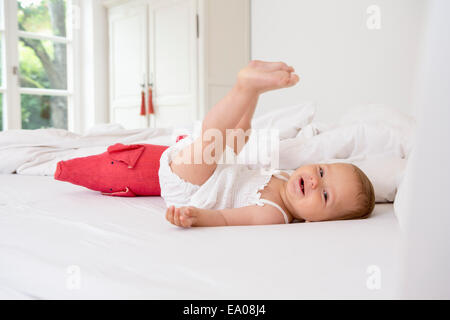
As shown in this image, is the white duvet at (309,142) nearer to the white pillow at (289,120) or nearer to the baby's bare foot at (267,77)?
the white pillow at (289,120)

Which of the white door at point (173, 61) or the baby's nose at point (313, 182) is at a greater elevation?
the white door at point (173, 61)

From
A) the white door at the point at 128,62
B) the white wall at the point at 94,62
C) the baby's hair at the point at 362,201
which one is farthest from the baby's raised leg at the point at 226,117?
the white wall at the point at 94,62

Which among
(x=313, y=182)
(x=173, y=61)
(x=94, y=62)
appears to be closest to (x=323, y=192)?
(x=313, y=182)

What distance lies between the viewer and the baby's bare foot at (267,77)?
2.74 ft

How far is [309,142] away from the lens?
127 cm

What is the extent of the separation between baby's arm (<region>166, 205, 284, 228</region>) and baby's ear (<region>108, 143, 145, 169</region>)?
427mm

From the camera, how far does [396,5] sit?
8.01ft

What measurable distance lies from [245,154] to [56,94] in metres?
3.42

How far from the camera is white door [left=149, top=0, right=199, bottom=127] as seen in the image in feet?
10.8

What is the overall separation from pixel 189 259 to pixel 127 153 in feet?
2.29

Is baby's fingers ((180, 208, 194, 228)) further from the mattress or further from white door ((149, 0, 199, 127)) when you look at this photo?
white door ((149, 0, 199, 127))

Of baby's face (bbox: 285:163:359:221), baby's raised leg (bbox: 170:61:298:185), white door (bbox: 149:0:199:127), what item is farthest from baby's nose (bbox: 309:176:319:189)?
white door (bbox: 149:0:199:127)

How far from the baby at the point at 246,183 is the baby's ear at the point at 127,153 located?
6.4 inches
